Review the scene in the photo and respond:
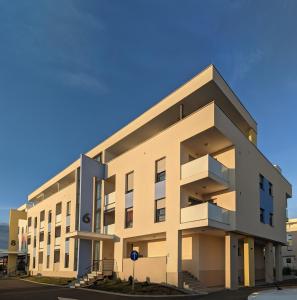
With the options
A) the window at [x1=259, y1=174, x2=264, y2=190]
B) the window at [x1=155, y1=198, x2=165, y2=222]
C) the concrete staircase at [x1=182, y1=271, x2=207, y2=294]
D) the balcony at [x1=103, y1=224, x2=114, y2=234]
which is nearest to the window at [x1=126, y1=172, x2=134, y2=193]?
the balcony at [x1=103, y1=224, x2=114, y2=234]

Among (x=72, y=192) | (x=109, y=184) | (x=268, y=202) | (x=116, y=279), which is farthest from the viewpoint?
(x=72, y=192)

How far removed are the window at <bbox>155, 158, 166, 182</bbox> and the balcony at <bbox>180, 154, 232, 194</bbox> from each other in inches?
97.3

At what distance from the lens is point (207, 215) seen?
24781 millimetres

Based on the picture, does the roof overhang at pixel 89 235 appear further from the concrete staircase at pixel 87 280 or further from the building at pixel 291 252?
the building at pixel 291 252

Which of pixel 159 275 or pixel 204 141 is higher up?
pixel 204 141

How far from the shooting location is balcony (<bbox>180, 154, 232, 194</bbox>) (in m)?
25.9

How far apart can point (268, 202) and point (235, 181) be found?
970cm

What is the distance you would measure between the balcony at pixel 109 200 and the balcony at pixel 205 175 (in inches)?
394

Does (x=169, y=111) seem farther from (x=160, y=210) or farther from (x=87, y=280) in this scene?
(x=87, y=280)

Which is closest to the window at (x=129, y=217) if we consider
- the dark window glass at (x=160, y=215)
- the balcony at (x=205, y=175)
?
the dark window glass at (x=160, y=215)

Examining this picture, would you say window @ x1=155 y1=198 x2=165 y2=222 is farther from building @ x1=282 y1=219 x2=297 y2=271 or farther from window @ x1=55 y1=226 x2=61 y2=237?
building @ x1=282 y1=219 x2=297 y2=271

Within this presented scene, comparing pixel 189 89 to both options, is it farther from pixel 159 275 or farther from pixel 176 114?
pixel 159 275

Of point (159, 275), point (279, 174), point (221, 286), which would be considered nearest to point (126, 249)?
point (159, 275)

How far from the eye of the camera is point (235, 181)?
92.2ft
